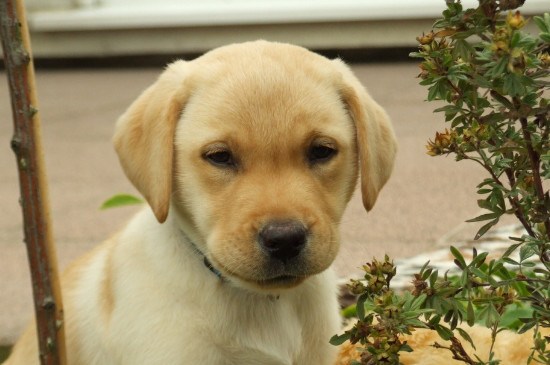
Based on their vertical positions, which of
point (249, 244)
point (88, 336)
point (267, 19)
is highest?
point (249, 244)

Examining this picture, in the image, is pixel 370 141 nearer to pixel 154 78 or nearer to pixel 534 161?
pixel 534 161

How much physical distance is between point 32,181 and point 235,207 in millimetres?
584

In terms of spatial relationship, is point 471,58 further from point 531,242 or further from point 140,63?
point 140,63

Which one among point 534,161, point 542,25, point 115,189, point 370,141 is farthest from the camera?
point 115,189

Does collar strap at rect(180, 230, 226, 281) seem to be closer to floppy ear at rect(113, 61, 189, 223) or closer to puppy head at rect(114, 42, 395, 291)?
puppy head at rect(114, 42, 395, 291)

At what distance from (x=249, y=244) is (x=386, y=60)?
33.8 ft

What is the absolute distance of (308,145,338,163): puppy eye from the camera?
9.56 feet

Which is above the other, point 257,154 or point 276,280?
point 257,154

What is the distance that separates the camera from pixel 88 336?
3.23 m

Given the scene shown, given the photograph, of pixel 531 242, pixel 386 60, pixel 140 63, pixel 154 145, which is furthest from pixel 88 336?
pixel 140 63

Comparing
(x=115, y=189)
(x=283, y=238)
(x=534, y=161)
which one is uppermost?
(x=534, y=161)

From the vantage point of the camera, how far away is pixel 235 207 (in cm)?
276

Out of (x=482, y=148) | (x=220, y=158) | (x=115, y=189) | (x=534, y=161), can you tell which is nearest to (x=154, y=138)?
(x=220, y=158)

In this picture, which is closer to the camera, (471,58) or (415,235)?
(471,58)
